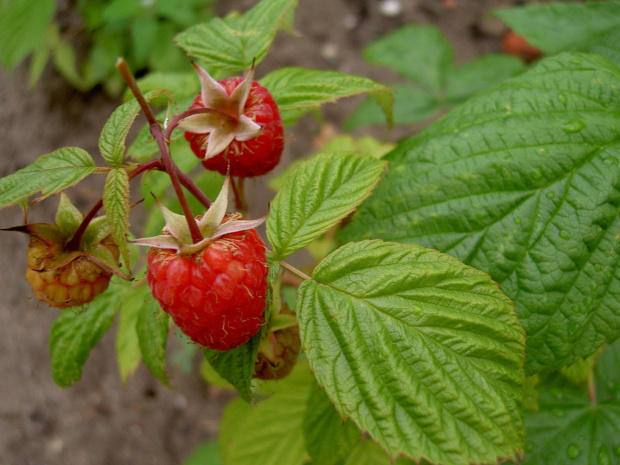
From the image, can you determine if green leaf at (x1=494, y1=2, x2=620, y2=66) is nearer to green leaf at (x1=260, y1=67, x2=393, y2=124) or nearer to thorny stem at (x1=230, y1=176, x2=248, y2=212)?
green leaf at (x1=260, y1=67, x2=393, y2=124)

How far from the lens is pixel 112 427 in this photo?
2637mm

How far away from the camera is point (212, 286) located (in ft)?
2.45

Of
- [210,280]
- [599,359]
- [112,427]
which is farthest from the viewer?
[112,427]

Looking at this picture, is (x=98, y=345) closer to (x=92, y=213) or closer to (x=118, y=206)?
(x=92, y=213)

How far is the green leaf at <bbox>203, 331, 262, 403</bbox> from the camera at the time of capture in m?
0.84

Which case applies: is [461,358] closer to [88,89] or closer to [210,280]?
[210,280]

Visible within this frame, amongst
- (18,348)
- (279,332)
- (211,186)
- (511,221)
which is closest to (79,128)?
(18,348)

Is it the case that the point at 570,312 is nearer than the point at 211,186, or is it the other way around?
the point at 570,312

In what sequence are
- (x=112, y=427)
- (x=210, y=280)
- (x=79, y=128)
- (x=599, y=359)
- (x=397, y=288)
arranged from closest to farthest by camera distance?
(x=210, y=280) < (x=397, y=288) < (x=599, y=359) < (x=112, y=427) < (x=79, y=128)

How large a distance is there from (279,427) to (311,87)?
1030mm

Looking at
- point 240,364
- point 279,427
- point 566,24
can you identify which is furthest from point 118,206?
point 566,24

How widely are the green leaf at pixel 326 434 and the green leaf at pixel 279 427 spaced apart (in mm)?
352

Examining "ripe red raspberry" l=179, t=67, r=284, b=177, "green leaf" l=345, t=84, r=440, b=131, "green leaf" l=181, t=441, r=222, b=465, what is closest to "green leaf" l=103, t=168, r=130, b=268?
"ripe red raspberry" l=179, t=67, r=284, b=177

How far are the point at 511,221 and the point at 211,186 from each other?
71cm
